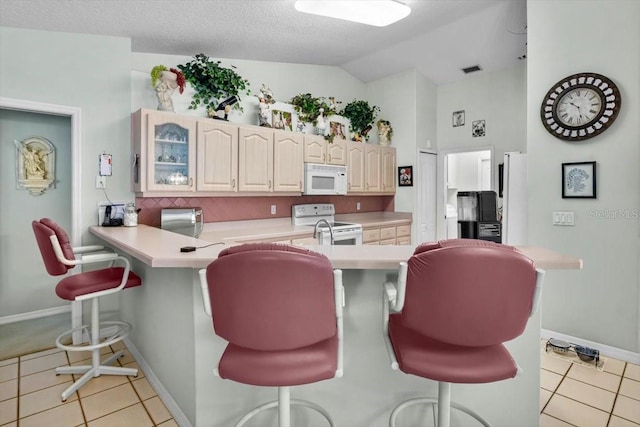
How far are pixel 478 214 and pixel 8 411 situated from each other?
475 centimetres

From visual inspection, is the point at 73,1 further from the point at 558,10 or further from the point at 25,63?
the point at 558,10

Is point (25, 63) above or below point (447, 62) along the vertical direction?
below

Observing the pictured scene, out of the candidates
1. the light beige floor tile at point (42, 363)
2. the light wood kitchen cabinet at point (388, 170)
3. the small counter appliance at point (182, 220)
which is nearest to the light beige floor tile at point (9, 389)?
the light beige floor tile at point (42, 363)

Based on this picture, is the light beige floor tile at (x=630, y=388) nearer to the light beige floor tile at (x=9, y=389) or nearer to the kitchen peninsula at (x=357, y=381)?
the kitchen peninsula at (x=357, y=381)

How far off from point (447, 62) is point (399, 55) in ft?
2.13

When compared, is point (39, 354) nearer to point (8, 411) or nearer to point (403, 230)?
point (8, 411)

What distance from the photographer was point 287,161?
4008 mm

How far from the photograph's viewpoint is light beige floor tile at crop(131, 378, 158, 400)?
2154mm

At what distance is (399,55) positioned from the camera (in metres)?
4.52

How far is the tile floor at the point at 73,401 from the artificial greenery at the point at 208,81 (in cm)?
247

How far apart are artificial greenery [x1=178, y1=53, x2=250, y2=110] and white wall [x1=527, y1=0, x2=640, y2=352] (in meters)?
2.81

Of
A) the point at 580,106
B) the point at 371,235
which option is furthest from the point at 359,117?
the point at 580,106

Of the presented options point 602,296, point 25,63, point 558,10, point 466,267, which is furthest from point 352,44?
point 466,267

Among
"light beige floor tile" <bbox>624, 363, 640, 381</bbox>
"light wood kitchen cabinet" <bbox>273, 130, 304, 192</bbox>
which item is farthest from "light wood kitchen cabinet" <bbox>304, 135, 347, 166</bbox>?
"light beige floor tile" <bbox>624, 363, 640, 381</bbox>
